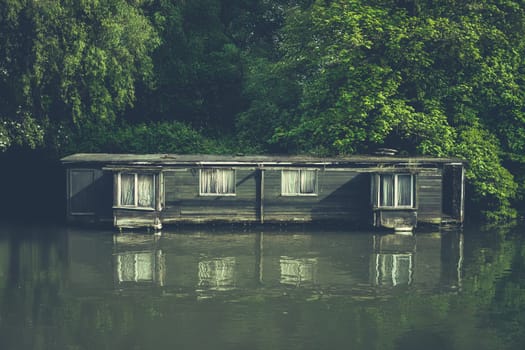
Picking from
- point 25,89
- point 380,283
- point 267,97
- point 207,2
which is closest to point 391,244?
point 380,283

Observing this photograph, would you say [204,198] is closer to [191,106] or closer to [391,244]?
[391,244]

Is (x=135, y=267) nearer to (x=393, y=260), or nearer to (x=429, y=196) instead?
(x=393, y=260)

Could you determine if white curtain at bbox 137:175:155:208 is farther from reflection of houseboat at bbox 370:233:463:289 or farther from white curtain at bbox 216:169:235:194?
A: reflection of houseboat at bbox 370:233:463:289

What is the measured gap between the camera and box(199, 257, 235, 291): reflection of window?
23.9 metres

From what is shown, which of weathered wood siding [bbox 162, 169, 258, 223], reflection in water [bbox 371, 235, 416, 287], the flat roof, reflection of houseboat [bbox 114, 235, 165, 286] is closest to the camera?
reflection of houseboat [bbox 114, 235, 165, 286]

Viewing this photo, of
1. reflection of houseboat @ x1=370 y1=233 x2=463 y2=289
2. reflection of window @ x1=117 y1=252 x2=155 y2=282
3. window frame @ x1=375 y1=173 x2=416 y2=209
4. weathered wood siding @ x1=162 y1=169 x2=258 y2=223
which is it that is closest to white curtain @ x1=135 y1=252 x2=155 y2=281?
reflection of window @ x1=117 y1=252 x2=155 y2=282

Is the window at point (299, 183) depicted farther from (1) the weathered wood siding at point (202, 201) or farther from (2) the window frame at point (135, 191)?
(2) the window frame at point (135, 191)

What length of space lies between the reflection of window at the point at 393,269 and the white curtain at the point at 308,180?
738 cm

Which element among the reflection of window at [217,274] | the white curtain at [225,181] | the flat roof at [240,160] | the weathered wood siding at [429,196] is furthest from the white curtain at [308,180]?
the reflection of window at [217,274]

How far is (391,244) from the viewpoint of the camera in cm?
3231

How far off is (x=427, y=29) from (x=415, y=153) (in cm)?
642

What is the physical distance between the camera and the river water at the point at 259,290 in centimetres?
1870

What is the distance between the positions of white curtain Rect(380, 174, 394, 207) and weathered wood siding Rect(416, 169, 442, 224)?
143 cm

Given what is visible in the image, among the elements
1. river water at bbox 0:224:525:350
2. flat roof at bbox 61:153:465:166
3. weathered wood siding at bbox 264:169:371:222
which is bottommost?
river water at bbox 0:224:525:350
